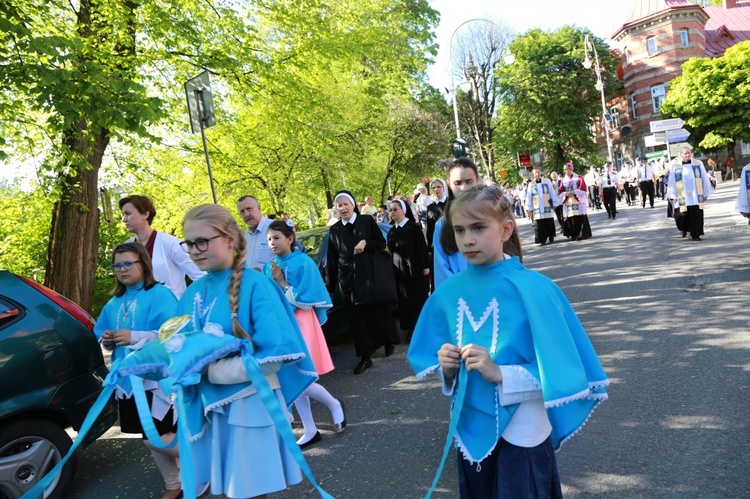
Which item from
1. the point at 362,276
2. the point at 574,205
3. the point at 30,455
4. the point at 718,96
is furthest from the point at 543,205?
the point at 718,96

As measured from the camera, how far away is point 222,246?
2.95m

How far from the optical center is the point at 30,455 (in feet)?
13.5

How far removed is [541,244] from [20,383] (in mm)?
15895

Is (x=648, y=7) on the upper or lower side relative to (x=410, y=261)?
upper

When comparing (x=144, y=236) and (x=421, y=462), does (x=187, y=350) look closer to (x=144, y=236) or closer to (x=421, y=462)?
(x=421, y=462)

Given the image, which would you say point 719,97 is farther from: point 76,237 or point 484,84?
point 76,237

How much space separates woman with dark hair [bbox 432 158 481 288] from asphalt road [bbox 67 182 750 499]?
1271mm

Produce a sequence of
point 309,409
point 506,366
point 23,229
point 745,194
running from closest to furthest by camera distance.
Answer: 1. point 506,366
2. point 309,409
3. point 745,194
4. point 23,229

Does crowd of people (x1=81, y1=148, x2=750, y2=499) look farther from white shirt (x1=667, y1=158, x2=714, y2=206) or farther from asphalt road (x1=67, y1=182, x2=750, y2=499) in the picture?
white shirt (x1=667, y1=158, x2=714, y2=206)

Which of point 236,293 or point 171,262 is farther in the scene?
point 171,262

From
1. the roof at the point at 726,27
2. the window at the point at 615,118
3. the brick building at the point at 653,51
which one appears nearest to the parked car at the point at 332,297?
the brick building at the point at 653,51

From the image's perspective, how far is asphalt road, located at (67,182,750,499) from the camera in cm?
371

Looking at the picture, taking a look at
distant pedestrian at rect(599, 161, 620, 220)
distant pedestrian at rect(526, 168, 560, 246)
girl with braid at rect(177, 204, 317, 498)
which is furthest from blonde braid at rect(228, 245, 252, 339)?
distant pedestrian at rect(599, 161, 620, 220)

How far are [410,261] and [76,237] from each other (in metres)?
5.73
